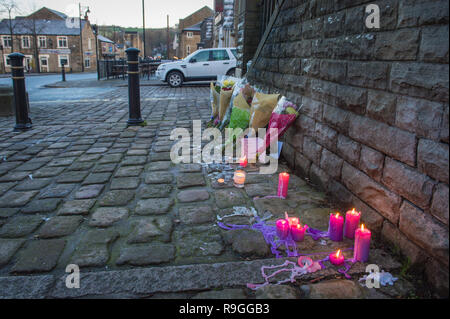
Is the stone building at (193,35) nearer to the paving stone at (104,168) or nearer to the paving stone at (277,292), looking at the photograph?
the paving stone at (104,168)

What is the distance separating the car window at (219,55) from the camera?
15297 millimetres

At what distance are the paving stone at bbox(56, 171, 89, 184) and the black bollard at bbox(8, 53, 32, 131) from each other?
314 cm

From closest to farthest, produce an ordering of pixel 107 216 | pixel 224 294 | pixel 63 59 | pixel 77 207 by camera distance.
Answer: pixel 224 294 → pixel 107 216 → pixel 77 207 → pixel 63 59

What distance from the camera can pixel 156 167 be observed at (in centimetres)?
433

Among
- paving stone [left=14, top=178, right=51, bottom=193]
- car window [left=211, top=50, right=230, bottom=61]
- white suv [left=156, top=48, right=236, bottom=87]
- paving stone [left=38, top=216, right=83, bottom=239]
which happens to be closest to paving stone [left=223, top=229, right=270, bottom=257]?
paving stone [left=38, top=216, right=83, bottom=239]

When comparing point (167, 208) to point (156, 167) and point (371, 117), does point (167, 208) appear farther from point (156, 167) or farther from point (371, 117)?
point (371, 117)

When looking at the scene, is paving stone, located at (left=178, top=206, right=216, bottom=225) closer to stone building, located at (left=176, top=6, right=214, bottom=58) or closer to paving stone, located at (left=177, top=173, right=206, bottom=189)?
paving stone, located at (left=177, top=173, right=206, bottom=189)

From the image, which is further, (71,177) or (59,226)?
(71,177)

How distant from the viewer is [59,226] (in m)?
2.80

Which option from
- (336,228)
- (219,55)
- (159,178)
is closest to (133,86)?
(159,178)

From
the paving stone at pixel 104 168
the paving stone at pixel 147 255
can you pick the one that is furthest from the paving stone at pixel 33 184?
the paving stone at pixel 147 255

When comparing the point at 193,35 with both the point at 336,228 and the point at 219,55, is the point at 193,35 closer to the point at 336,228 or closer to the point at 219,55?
the point at 219,55

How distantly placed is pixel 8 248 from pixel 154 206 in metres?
1.18

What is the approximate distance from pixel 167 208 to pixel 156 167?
4.19ft
